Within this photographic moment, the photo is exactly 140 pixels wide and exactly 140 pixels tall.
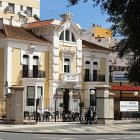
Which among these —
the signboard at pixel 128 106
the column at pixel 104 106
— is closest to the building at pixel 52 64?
the signboard at pixel 128 106

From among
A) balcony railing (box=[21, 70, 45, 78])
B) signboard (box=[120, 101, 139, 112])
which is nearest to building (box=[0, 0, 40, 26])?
balcony railing (box=[21, 70, 45, 78])

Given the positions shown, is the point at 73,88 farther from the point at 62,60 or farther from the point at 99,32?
the point at 99,32

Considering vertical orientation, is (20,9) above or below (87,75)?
above

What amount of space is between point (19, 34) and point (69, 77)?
9.53m

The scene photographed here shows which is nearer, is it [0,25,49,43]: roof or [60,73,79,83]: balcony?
[0,25,49,43]: roof

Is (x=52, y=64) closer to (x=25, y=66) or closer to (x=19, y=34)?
(x=25, y=66)

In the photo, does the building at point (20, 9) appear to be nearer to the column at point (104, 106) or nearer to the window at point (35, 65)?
the window at point (35, 65)

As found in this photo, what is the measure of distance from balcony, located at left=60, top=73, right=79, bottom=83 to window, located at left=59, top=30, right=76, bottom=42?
5.03 meters

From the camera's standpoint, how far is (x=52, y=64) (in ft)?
220

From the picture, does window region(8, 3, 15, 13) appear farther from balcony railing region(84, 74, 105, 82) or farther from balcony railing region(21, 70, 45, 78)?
balcony railing region(21, 70, 45, 78)

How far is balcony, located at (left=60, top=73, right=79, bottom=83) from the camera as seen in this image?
68.0 m

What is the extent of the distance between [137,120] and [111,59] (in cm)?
4607

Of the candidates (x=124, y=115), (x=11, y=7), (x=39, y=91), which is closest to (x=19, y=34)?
(x=39, y=91)

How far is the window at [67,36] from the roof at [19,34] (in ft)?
9.84
